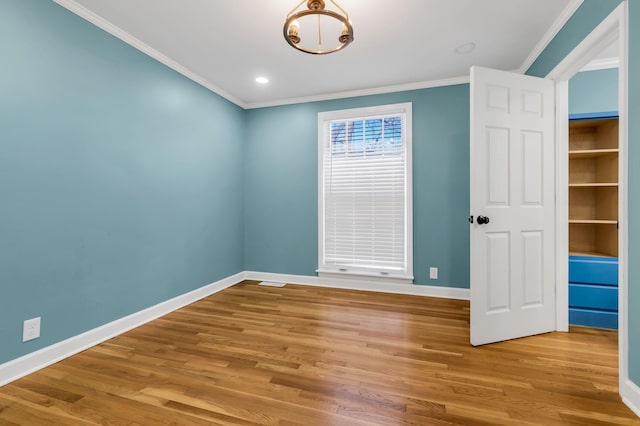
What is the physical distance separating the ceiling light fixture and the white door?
1164 mm

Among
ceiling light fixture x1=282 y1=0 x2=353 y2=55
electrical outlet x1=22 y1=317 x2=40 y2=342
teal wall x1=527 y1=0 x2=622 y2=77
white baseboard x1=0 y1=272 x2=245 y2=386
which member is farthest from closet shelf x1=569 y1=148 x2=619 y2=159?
electrical outlet x1=22 y1=317 x2=40 y2=342

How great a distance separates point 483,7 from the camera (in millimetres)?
2135

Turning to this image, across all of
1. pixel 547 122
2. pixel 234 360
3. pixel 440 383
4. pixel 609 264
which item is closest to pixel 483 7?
pixel 547 122

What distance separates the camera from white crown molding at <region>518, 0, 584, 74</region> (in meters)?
2.06

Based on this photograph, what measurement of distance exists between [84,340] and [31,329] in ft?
A: 1.27

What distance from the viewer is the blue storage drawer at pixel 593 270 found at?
247 centimetres

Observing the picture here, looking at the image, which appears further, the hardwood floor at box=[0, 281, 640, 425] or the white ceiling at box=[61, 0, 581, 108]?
the white ceiling at box=[61, 0, 581, 108]

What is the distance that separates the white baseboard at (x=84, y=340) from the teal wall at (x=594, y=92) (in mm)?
4459

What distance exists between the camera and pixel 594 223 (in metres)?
2.71

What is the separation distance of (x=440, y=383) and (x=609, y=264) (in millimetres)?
1986

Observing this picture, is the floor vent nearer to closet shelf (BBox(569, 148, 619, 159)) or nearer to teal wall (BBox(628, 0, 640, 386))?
teal wall (BBox(628, 0, 640, 386))

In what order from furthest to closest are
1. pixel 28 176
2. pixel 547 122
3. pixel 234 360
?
pixel 547 122 < pixel 234 360 < pixel 28 176

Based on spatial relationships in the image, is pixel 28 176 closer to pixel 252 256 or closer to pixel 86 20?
pixel 86 20

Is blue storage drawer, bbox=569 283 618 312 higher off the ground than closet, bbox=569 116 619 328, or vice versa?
closet, bbox=569 116 619 328
